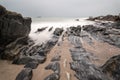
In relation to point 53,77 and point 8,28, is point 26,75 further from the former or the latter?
point 8,28

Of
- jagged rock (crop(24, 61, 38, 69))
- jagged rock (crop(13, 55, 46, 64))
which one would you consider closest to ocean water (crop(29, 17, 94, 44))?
jagged rock (crop(13, 55, 46, 64))

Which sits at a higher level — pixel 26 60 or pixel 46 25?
pixel 46 25

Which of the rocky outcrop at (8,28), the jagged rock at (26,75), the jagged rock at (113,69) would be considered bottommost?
the jagged rock at (26,75)

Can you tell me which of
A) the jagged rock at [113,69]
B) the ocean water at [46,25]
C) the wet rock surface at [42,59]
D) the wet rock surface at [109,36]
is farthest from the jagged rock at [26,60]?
the wet rock surface at [109,36]

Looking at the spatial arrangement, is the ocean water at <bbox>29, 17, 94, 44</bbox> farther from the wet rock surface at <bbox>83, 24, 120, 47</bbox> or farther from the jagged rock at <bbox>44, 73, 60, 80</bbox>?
the jagged rock at <bbox>44, 73, 60, 80</bbox>

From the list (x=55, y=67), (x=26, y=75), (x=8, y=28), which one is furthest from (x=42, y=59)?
(x=8, y=28)

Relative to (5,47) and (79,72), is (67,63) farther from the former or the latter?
(5,47)

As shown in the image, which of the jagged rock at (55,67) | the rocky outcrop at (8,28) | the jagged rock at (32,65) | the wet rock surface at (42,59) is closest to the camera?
the wet rock surface at (42,59)

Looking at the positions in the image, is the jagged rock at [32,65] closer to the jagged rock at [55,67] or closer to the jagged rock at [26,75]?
the jagged rock at [55,67]

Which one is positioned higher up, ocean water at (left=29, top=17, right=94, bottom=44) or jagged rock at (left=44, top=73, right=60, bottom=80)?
ocean water at (left=29, top=17, right=94, bottom=44)

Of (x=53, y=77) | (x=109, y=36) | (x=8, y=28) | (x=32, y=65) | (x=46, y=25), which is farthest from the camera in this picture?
(x=46, y=25)

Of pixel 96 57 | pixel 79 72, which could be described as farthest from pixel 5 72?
pixel 96 57

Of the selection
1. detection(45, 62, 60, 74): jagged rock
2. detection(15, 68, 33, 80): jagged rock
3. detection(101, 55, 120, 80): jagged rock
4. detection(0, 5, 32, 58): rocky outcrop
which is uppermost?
detection(0, 5, 32, 58): rocky outcrop

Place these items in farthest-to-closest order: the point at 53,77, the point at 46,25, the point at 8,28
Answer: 1. the point at 46,25
2. the point at 8,28
3. the point at 53,77
